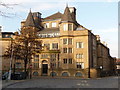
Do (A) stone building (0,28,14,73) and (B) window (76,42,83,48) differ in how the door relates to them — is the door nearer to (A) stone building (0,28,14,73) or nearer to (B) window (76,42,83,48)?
(B) window (76,42,83,48)

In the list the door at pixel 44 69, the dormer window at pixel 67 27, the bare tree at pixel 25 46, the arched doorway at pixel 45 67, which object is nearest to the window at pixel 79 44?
the dormer window at pixel 67 27

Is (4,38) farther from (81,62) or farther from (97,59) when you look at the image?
(97,59)

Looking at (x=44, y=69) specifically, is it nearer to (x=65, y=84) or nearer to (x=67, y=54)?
(x=67, y=54)

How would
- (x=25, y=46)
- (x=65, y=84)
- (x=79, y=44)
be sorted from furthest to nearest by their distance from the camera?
1. (x=79, y=44)
2. (x=25, y=46)
3. (x=65, y=84)

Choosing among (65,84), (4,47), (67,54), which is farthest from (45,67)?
(65,84)

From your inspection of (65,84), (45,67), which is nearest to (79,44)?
(45,67)

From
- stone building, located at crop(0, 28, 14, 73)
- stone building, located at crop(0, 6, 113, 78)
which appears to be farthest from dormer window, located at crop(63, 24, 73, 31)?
stone building, located at crop(0, 28, 14, 73)

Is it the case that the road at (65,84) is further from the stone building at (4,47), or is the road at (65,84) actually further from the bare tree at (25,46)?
the stone building at (4,47)

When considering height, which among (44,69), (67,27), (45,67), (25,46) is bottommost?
(44,69)

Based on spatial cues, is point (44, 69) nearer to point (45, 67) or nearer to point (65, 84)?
point (45, 67)

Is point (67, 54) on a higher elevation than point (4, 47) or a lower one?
lower

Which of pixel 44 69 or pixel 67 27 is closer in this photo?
pixel 67 27

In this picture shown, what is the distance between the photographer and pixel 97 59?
70.4m

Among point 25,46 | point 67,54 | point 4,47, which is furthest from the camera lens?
point 4,47
